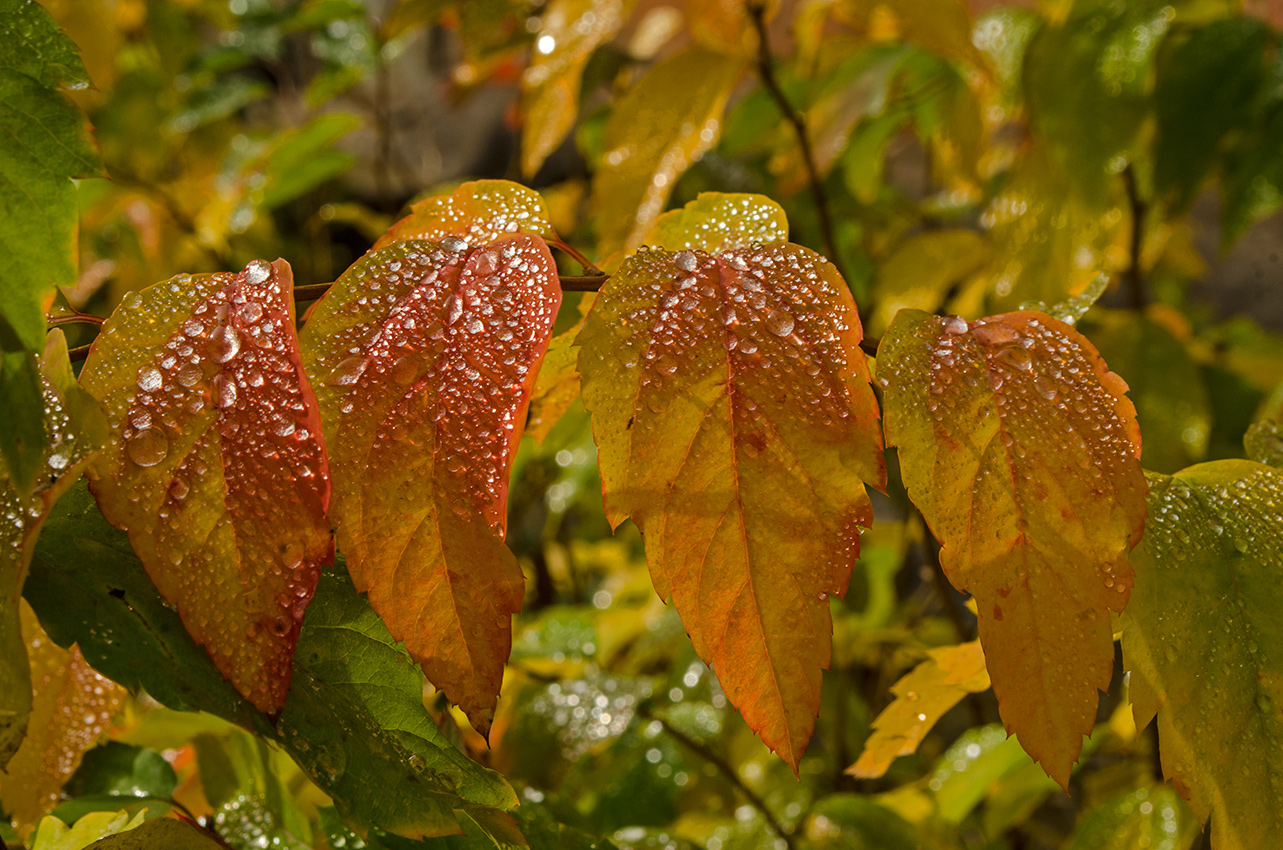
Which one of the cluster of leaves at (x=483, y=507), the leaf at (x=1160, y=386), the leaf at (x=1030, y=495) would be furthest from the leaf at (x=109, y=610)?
the leaf at (x=1160, y=386)

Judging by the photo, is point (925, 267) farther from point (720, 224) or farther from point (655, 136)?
point (720, 224)

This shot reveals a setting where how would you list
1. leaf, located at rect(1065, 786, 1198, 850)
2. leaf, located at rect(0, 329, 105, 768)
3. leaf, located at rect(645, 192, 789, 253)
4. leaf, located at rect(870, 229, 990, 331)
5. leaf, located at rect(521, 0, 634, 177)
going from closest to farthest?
leaf, located at rect(0, 329, 105, 768) < leaf, located at rect(645, 192, 789, 253) < leaf, located at rect(1065, 786, 1198, 850) < leaf, located at rect(521, 0, 634, 177) < leaf, located at rect(870, 229, 990, 331)

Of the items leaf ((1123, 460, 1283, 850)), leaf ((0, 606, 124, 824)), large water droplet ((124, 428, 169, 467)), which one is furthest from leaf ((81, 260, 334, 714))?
leaf ((1123, 460, 1283, 850))

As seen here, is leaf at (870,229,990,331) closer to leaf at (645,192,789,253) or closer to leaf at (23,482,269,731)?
leaf at (645,192,789,253)

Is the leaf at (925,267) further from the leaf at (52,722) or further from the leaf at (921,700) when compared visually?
the leaf at (52,722)

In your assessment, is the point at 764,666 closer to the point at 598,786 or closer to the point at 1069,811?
the point at 598,786

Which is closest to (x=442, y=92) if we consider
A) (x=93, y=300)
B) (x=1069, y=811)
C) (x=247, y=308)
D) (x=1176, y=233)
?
(x=93, y=300)

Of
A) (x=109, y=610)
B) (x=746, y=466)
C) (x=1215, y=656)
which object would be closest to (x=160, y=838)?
(x=109, y=610)
